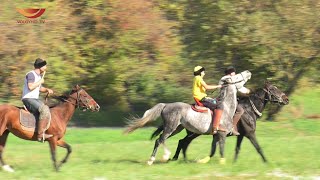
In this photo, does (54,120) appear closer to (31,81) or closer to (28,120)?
(28,120)

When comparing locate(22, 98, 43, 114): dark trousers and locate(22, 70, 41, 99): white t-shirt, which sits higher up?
locate(22, 70, 41, 99): white t-shirt

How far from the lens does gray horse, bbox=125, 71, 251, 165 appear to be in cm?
1394

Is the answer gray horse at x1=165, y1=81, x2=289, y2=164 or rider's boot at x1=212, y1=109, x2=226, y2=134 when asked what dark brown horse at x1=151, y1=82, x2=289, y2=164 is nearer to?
gray horse at x1=165, y1=81, x2=289, y2=164

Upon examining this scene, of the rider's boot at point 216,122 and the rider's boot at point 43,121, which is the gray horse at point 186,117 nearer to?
the rider's boot at point 216,122

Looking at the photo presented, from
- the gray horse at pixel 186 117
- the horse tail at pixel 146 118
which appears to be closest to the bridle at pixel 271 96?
the gray horse at pixel 186 117

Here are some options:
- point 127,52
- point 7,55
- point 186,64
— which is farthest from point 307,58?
point 7,55

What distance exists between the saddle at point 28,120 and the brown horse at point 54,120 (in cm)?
6

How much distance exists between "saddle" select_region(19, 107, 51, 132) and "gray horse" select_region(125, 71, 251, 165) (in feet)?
7.59

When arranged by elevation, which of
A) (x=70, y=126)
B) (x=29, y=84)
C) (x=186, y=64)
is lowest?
(x=70, y=126)

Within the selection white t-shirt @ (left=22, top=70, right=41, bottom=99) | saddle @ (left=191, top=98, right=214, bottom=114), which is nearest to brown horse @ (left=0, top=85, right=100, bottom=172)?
white t-shirt @ (left=22, top=70, right=41, bottom=99)

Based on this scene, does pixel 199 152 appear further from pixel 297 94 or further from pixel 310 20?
pixel 297 94

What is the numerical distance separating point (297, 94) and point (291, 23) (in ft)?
16.6

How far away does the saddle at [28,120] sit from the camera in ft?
41.6

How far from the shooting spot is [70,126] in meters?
29.2
